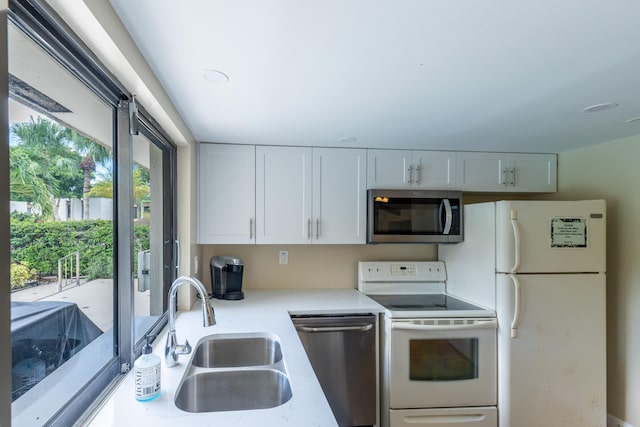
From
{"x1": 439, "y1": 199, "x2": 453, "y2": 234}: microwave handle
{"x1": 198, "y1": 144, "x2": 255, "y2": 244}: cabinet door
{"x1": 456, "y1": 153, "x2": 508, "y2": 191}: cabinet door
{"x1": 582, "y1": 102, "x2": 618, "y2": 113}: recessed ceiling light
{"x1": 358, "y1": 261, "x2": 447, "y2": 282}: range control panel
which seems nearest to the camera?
{"x1": 582, "y1": 102, "x2": 618, "y2": 113}: recessed ceiling light

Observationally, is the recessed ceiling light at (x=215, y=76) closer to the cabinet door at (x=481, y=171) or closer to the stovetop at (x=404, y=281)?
the stovetop at (x=404, y=281)

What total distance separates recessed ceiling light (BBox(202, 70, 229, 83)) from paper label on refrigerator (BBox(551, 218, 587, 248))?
2116 millimetres

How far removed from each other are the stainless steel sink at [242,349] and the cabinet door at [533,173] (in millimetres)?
2255

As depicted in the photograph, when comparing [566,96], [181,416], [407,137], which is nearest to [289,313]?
[181,416]

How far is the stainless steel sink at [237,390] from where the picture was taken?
1316mm

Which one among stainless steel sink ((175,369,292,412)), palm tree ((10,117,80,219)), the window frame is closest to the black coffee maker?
the window frame

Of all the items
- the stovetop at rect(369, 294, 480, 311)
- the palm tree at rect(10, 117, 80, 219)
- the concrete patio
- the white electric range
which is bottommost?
the white electric range

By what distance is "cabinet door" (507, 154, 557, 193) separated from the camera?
106 inches

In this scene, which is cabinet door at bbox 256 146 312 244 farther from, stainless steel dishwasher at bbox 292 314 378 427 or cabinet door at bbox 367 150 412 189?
stainless steel dishwasher at bbox 292 314 378 427

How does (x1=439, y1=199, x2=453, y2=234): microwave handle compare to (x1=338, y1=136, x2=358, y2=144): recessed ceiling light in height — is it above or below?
below

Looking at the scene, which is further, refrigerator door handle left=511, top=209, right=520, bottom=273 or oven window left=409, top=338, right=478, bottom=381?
oven window left=409, top=338, right=478, bottom=381

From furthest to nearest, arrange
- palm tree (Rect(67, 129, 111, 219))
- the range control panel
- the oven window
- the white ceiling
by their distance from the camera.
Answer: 1. the range control panel
2. the oven window
3. palm tree (Rect(67, 129, 111, 219))
4. the white ceiling

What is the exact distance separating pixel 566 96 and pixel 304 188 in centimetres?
167

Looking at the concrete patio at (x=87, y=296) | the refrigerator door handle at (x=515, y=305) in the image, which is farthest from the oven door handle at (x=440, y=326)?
the concrete patio at (x=87, y=296)
